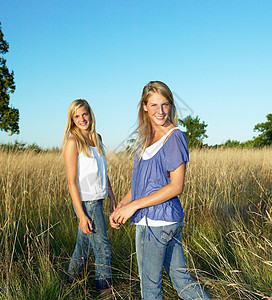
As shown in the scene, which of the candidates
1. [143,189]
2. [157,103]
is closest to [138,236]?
[143,189]

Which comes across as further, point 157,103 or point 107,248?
point 107,248

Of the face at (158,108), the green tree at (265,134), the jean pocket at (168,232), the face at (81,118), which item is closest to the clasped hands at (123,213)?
the jean pocket at (168,232)

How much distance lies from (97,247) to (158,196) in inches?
38.4

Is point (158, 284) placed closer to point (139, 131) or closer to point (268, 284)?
point (139, 131)

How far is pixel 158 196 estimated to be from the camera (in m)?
1.27

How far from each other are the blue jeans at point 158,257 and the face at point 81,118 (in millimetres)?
1021

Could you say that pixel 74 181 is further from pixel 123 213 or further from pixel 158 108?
pixel 158 108

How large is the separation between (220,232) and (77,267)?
145cm

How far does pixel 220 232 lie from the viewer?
285 cm

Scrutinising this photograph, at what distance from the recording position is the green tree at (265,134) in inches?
731

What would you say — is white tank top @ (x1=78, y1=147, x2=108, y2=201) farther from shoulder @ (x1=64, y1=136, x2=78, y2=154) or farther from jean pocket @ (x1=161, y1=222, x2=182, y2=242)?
jean pocket @ (x1=161, y1=222, x2=182, y2=242)

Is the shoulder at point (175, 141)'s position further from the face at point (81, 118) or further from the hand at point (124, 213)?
the face at point (81, 118)

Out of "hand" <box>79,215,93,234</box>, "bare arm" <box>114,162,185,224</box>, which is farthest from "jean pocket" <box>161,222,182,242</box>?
"hand" <box>79,215,93,234</box>

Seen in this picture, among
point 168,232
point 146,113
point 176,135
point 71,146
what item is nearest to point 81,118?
point 71,146
